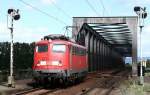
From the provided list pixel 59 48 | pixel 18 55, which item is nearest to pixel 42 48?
pixel 59 48

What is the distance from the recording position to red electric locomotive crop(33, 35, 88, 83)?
90.4 ft

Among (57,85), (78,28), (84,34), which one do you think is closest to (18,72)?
(57,85)

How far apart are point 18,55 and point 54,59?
36.2 feet

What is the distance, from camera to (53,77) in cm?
2750

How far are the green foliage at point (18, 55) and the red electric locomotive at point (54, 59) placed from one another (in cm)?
730

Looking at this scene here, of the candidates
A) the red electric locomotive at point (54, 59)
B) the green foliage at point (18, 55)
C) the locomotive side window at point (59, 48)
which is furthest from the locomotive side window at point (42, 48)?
the green foliage at point (18, 55)

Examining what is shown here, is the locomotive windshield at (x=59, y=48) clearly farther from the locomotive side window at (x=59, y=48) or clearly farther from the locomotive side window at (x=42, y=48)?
the locomotive side window at (x=42, y=48)

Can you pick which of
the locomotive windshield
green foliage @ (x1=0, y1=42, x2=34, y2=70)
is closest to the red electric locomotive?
the locomotive windshield

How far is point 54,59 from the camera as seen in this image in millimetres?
27938

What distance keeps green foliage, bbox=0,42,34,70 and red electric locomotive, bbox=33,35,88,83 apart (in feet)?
24.0

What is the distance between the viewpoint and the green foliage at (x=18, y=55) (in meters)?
35.3

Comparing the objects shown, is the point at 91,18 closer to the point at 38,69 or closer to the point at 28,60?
the point at 28,60

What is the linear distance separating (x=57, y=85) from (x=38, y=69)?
2.87 m

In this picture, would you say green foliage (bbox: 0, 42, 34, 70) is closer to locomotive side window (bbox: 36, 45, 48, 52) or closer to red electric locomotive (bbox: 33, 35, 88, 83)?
locomotive side window (bbox: 36, 45, 48, 52)
